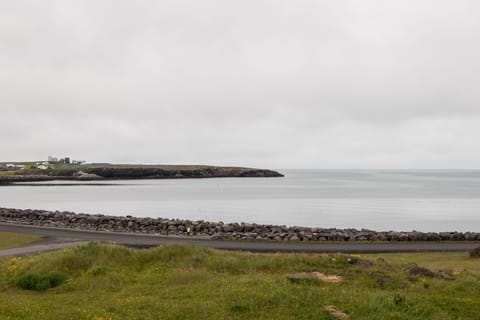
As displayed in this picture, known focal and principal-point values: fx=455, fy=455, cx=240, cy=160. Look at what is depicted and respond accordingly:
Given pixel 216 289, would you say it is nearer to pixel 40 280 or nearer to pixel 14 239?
pixel 40 280

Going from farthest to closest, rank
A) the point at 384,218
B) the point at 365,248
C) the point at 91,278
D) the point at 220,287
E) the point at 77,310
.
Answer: the point at 384,218 < the point at 365,248 < the point at 91,278 < the point at 220,287 < the point at 77,310

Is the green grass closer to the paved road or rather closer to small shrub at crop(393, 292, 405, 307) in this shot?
the paved road

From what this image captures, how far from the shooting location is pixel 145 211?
221ft

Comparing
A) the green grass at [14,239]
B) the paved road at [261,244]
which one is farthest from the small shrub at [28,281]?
the green grass at [14,239]

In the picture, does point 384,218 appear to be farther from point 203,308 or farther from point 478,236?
point 203,308

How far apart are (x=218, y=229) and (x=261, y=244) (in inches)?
285

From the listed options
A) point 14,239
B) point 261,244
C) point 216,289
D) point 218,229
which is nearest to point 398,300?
point 216,289

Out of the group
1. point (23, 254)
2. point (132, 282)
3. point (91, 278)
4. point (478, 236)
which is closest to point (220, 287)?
point (132, 282)

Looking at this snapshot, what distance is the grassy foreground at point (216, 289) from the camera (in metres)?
10.5

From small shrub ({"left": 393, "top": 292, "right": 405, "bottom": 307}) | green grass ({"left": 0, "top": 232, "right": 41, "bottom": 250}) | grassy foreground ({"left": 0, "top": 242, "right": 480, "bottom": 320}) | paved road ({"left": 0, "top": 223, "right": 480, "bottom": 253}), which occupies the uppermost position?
small shrub ({"left": 393, "top": 292, "right": 405, "bottom": 307})

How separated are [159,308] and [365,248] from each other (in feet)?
63.4

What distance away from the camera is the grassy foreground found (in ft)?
34.4

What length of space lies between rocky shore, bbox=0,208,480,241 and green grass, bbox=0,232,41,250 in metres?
6.44

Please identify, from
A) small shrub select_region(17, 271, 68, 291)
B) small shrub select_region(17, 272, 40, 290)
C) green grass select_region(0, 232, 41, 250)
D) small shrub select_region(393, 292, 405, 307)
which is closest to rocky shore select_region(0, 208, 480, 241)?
green grass select_region(0, 232, 41, 250)
